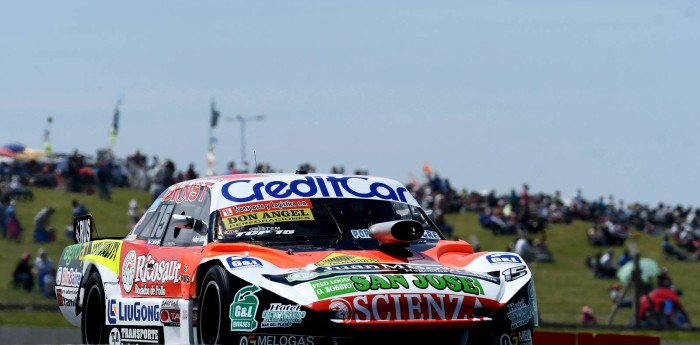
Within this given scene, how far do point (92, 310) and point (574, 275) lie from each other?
845 inches

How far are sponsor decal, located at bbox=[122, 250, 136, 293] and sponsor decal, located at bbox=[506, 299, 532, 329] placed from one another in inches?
112

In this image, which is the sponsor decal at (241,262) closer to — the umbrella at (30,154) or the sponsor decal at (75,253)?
the sponsor decal at (75,253)

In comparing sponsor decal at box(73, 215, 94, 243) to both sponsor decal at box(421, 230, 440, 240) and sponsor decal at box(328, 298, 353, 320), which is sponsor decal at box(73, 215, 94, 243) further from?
sponsor decal at box(328, 298, 353, 320)

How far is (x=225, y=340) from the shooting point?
7.09 meters

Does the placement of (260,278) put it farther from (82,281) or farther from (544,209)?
(544,209)

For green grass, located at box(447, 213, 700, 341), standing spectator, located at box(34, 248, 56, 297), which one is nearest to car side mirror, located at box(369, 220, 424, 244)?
green grass, located at box(447, 213, 700, 341)

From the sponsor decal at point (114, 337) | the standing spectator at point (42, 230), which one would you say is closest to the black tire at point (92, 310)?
the sponsor decal at point (114, 337)

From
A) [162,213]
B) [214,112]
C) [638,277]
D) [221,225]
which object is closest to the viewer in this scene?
[221,225]

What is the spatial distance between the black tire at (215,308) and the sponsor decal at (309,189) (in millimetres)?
1019

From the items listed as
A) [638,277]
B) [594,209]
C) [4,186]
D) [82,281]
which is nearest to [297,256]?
[82,281]

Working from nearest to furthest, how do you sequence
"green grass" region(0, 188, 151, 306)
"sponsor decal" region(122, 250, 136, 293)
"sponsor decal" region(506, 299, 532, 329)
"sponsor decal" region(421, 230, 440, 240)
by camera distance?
1. "sponsor decal" region(506, 299, 532, 329)
2. "sponsor decal" region(421, 230, 440, 240)
3. "sponsor decal" region(122, 250, 136, 293)
4. "green grass" region(0, 188, 151, 306)

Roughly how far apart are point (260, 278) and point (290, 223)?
1151 mm

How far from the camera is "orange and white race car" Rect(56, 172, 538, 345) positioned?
6.95 meters

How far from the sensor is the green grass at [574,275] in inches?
877
